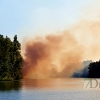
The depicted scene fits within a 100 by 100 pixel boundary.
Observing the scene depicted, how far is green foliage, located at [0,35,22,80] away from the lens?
4479 inches

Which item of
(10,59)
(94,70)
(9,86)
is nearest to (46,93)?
(9,86)

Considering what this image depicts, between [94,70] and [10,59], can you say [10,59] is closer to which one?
[10,59]

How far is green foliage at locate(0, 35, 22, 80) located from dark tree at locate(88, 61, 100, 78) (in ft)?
228

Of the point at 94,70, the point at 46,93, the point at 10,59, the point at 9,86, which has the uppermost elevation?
the point at 10,59

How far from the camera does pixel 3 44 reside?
11594 cm

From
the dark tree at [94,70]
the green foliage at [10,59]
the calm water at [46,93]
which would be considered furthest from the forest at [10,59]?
the dark tree at [94,70]

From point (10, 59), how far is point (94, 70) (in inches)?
3057

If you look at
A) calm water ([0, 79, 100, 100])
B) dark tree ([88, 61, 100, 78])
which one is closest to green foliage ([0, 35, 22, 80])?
calm water ([0, 79, 100, 100])

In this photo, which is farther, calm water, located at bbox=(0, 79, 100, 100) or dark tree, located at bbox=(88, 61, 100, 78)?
dark tree, located at bbox=(88, 61, 100, 78)

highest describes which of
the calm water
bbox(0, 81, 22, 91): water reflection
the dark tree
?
the dark tree

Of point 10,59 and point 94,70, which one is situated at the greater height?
point 10,59

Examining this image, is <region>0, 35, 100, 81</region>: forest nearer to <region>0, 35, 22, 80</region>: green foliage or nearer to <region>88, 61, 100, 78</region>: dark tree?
<region>0, 35, 22, 80</region>: green foliage

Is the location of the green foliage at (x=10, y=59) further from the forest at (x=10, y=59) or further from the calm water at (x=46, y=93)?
the calm water at (x=46, y=93)

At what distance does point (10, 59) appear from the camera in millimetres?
119438
